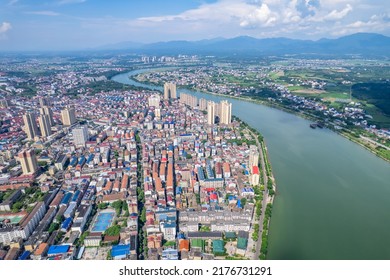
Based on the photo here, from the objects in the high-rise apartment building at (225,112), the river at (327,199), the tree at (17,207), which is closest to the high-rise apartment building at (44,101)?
the high-rise apartment building at (225,112)

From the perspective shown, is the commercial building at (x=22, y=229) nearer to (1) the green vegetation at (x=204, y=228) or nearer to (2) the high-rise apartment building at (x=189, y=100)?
(1) the green vegetation at (x=204, y=228)

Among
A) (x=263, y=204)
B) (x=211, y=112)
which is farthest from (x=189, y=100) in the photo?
(x=263, y=204)

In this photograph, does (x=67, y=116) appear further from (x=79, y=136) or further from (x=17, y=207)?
(x=17, y=207)

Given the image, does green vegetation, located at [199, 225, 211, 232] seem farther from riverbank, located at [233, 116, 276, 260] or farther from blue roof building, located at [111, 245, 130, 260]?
blue roof building, located at [111, 245, 130, 260]

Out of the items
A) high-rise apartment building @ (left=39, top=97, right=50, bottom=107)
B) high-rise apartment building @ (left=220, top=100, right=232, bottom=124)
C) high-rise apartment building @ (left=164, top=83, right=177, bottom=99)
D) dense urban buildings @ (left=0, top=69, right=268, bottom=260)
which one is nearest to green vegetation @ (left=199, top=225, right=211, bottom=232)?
dense urban buildings @ (left=0, top=69, right=268, bottom=260)

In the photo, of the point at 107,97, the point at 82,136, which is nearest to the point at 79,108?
the point at 107,97
